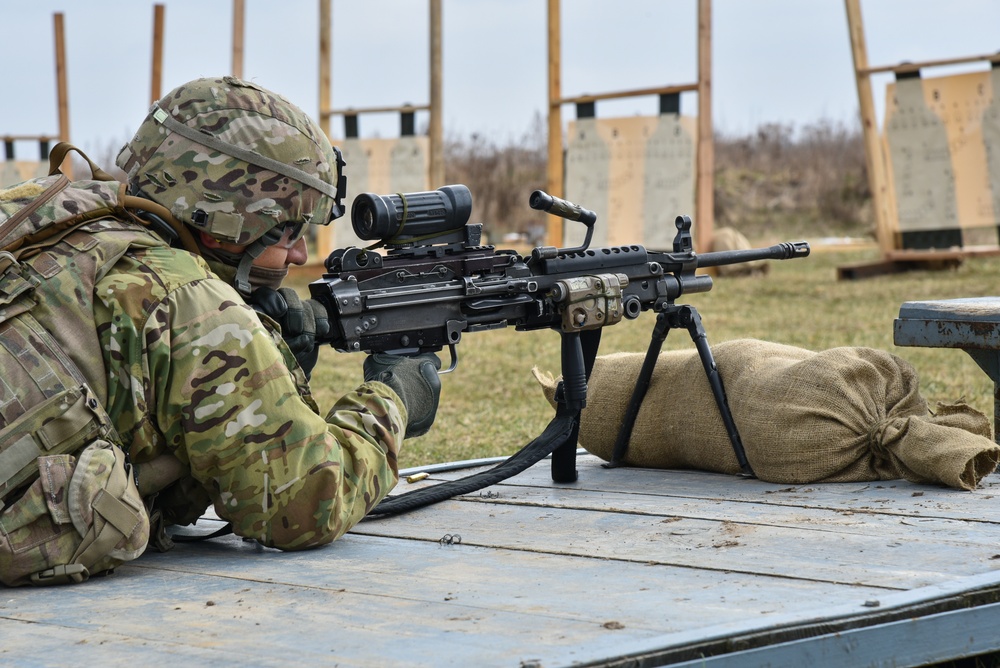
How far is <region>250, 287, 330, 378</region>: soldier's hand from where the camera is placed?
3.26 meters

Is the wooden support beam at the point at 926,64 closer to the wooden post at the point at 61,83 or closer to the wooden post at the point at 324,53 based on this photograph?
the wooden post at the point at 324,53

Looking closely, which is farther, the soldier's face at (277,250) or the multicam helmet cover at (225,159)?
the soldier's face at (277,250)

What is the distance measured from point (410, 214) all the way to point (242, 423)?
103 centimetres

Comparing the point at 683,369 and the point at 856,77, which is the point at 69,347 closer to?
the point at 683,369

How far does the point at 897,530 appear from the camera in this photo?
3.20 metres

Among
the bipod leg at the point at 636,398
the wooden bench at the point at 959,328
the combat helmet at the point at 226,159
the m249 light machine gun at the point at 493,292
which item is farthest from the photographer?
the bipod leg at the point at 636,398

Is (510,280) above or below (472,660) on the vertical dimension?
above

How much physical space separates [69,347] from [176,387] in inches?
9.4

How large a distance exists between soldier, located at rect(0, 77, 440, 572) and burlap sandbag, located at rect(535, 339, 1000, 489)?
1.19 m

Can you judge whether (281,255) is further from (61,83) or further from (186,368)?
(61,83)

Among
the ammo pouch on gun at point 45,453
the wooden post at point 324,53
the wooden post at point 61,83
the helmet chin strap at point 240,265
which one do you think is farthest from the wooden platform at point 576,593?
the wooden post at point 61,83

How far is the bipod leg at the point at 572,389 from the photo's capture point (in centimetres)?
405

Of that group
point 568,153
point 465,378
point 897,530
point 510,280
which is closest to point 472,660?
point 897,530

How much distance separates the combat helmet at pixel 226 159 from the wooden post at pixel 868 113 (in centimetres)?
1102
